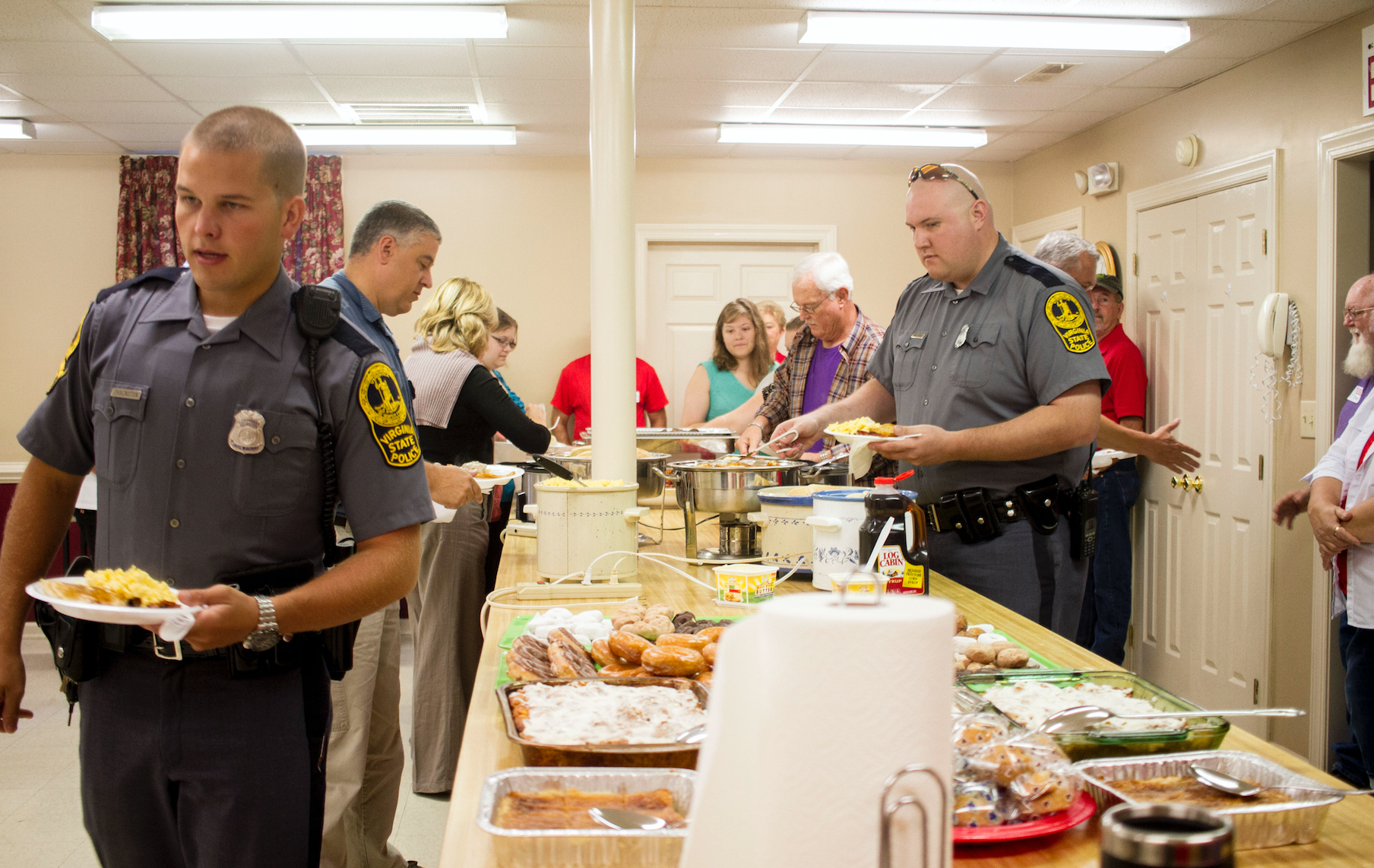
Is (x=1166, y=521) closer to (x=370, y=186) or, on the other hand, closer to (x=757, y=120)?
(x=757, y=120)

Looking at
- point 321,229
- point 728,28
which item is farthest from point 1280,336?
point 321,229

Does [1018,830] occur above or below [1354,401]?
below

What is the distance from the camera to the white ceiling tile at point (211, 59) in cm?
425

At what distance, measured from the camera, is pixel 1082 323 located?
2.30 metres

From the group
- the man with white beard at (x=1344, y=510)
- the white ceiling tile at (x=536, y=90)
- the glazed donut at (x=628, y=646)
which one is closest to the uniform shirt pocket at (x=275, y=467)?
the glazed donut at (x=628, y=646)

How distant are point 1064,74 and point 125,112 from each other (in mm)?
4814

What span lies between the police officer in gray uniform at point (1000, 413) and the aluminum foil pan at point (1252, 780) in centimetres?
119

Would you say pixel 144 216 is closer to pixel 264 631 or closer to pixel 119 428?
pixel 119 428

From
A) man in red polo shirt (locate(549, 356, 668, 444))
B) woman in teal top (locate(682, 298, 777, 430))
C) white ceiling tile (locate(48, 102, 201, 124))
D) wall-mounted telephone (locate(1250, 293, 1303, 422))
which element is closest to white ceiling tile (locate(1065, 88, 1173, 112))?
wall-mounted telephone (locate(1250, 293, 1303, 422))

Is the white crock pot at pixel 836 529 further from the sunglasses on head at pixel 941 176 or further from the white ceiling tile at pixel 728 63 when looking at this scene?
the white ceiling tile at pixel 728 63

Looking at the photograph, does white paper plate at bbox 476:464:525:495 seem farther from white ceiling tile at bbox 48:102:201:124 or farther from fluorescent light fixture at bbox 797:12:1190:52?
white ceiling tile at bbox 48:102:201:124

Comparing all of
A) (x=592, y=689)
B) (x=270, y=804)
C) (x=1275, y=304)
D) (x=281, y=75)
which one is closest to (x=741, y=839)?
(x=592, y=689)

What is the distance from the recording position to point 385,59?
4.45 meters

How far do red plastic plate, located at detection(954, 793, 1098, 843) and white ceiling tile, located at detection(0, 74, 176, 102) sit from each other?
16.8 feet
